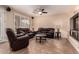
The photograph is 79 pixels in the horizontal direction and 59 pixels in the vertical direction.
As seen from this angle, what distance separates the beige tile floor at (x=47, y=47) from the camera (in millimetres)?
3245

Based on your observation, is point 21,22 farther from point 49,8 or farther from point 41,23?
point 49,8

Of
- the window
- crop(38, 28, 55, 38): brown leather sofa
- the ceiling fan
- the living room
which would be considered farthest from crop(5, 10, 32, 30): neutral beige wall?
crop(38, 28, 55, 38): brown leather sofa

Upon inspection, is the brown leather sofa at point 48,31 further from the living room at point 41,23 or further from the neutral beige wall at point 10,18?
the neutral beige wall at point 10,18

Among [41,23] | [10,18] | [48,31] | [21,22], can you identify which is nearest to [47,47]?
[48,31]

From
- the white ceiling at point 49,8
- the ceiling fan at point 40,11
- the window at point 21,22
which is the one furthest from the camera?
the window at point 21,22

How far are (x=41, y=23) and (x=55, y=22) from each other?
0.50 metres

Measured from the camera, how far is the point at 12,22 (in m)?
3.36

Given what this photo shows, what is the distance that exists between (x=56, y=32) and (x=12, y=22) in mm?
1585

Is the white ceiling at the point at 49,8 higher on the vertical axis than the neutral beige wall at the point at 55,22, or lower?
higher

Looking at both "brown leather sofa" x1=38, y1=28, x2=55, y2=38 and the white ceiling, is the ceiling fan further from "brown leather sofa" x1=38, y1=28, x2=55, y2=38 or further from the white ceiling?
"brown leather sofa" x1=38, y1=28, x2=55, y2=38

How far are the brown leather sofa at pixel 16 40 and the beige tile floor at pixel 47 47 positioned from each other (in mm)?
172

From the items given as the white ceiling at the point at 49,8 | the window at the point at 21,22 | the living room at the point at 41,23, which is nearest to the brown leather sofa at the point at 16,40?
the living room at the point at 41,23

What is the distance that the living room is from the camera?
3.27m
